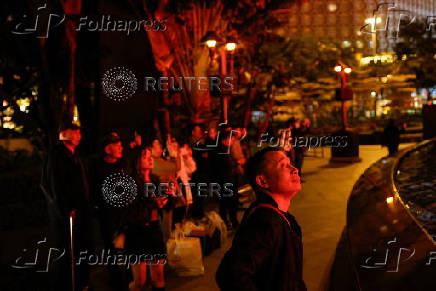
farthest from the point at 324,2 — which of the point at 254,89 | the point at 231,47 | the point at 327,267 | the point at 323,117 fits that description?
the point at 327,267

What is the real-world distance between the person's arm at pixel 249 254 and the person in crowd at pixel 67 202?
321 cm

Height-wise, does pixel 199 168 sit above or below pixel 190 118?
below

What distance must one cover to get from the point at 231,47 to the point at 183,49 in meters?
3.26

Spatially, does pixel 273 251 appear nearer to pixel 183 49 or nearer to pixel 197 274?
pixel 197 274

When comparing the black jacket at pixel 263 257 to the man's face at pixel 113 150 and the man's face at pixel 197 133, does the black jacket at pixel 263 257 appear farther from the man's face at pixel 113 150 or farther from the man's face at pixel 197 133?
the man's face at pixel 197 133

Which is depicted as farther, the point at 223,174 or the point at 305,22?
the point at 305,22

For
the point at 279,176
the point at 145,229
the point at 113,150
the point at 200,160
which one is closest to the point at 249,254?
the point at 279,176

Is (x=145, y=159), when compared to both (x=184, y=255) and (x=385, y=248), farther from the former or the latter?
(x=385, y=248)

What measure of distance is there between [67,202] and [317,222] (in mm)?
5036

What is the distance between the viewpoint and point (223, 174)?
8016 mm

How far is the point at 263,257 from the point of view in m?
2.27

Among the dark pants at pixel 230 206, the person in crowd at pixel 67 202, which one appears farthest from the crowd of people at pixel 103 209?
the dark pants at pixel 230 206

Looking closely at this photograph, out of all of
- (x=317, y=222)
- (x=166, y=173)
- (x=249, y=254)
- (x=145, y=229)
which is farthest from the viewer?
(x=317, y=222)

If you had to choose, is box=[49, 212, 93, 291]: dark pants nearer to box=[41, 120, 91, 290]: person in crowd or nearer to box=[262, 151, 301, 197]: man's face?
box=[41, 120, 91, 290]: person in crowd
